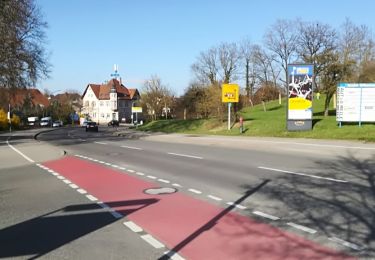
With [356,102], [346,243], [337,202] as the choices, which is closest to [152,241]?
[346,243]

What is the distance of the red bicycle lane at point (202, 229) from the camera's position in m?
6.37

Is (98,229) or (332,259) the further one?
(98,229)

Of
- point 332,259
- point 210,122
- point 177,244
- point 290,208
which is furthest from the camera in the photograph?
point 210,122

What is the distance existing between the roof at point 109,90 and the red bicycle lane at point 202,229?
440ft

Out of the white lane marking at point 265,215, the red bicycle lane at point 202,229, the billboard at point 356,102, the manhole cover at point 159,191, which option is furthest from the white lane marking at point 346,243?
the billboard at point 356,102

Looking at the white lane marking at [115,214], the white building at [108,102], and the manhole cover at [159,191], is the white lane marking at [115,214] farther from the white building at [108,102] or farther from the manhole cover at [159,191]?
the white building at [108,102]

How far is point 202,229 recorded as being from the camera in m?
7.73

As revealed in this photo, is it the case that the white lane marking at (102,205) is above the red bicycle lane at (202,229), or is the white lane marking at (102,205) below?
below

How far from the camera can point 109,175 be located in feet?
50.6

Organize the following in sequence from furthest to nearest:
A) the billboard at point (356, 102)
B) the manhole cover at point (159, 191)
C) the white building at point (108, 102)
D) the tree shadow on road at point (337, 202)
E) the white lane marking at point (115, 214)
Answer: the white building at point (108, 102) → the billboard at point (356, 102) → the manhole cover at point (159, 191) → the white lane marking at point (115, 214) → the tree shadow on road at point (337, 202)

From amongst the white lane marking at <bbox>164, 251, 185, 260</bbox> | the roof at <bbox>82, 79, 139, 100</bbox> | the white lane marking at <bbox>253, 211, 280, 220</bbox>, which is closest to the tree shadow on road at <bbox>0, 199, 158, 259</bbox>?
the white lane marking at <bbox>164, 251, 185, 260</bbox>

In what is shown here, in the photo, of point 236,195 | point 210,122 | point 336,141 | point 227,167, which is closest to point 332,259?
point 236,195

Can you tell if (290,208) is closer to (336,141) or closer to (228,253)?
(228,253)

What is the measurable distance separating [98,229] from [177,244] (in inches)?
68.0
